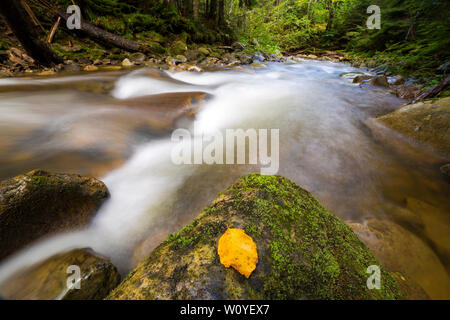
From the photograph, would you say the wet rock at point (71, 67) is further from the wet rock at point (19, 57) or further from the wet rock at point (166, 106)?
the wet rock at point (166, 106)

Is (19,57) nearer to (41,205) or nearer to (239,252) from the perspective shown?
(41,205)

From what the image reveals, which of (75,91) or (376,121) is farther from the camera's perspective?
(75,91)

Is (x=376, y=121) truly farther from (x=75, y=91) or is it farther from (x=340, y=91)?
(x=75, y=91)

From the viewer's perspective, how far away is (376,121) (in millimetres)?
4520

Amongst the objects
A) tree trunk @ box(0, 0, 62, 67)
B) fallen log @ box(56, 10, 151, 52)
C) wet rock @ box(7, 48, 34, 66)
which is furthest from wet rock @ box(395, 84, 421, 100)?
wet rock @ box(7, 48, 34, 66)

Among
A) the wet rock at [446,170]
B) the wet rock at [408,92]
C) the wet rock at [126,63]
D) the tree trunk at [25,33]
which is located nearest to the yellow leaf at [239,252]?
the wet rock at [446,170]

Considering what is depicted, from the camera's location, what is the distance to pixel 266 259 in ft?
3.13

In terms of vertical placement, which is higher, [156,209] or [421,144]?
[421,144]

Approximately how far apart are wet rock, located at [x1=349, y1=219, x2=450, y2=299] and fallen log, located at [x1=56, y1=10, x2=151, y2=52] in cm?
1138

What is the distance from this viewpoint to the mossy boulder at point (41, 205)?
5.34 ft

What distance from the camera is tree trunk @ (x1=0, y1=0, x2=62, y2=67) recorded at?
5191 millimetres

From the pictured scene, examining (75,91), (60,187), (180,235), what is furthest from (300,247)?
(75,91)
